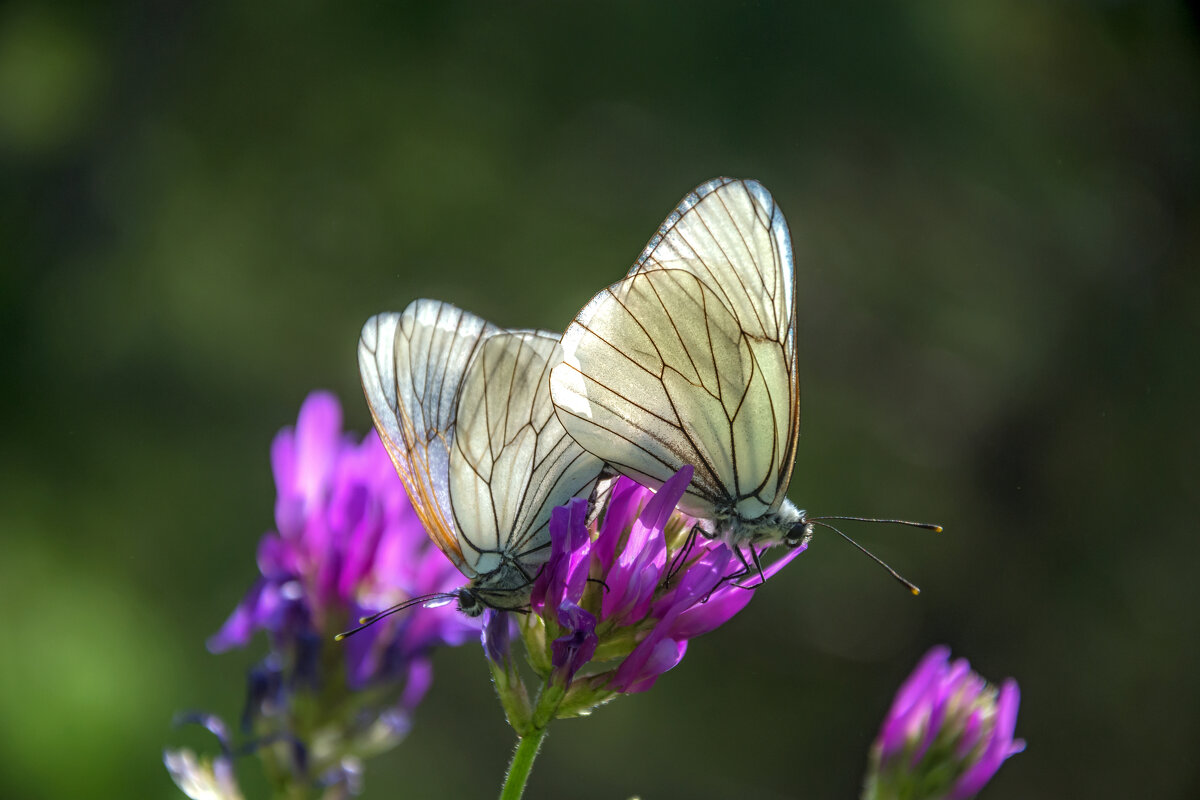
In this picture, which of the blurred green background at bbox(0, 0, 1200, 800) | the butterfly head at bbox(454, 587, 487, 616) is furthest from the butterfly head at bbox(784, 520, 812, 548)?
the blurred green background at bbox(0, 0, 1200, 800)

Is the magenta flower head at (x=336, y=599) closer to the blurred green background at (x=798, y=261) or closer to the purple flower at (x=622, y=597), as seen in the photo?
the purple flower at (x=622, y=597)

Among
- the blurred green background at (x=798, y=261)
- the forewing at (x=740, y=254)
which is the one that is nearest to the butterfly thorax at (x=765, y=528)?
the forewing at (x=740, y=254)

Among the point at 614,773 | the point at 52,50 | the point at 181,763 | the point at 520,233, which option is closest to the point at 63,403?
the point at 52,50

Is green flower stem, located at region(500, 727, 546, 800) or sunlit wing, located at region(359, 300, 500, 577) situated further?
sunlit wing, located at region(359, 300, 500, 577)

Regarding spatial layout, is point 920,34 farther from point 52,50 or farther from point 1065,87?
point 52,50

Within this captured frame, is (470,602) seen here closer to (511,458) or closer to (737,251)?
(511,458)

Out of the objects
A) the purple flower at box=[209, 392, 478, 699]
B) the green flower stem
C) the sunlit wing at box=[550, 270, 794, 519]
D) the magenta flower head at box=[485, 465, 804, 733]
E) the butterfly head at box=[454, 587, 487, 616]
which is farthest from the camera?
the purple flower at box=[209, 392, 478, 699]

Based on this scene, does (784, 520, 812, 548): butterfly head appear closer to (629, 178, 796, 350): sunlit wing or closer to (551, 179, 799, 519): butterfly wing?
(551, 179, 799, 519): butterfly wing

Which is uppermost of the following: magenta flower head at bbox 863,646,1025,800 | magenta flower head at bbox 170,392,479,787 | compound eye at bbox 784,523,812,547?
compound eye at bbox 784,523,812,547
